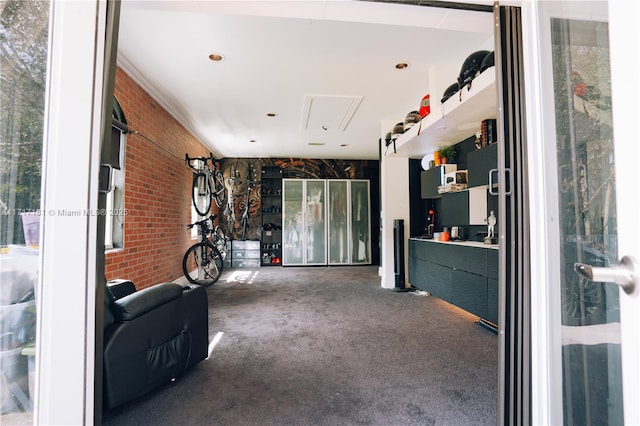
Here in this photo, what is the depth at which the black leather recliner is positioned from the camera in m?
1.52

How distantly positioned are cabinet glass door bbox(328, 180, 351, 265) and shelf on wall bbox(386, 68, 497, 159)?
2828 mm

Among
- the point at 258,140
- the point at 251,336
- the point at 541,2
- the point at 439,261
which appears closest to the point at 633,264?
the point at 541,2

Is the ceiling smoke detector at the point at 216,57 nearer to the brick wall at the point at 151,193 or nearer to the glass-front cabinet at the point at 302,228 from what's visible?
the brick wall at the point at 151,193

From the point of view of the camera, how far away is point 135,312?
1645mm

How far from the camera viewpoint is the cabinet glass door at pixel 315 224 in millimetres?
7230

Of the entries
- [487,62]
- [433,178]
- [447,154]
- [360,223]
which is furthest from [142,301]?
[360,223]

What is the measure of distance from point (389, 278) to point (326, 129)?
2715 millimetres

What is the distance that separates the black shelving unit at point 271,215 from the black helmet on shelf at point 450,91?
495 centimetres

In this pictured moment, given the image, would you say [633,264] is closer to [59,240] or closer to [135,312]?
[59,240]

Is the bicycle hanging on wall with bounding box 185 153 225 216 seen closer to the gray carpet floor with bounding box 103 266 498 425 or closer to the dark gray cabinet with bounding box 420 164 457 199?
the gray carpet floor with bounding box 103 266 498 425

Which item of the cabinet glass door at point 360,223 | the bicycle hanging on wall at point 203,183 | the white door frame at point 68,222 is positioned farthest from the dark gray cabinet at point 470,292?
the cabinet glass door at point 360,223

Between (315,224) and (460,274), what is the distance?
442cm

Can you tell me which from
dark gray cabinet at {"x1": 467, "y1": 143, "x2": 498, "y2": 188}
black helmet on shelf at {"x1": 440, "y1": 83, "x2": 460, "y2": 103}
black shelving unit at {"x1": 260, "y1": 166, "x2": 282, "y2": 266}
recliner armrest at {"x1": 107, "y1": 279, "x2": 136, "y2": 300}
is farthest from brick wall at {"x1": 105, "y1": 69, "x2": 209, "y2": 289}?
dark gray cabinet at {"x1": 467, "y1": 143, "x2": 498, "y2": 188}

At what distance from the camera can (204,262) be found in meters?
5.11
